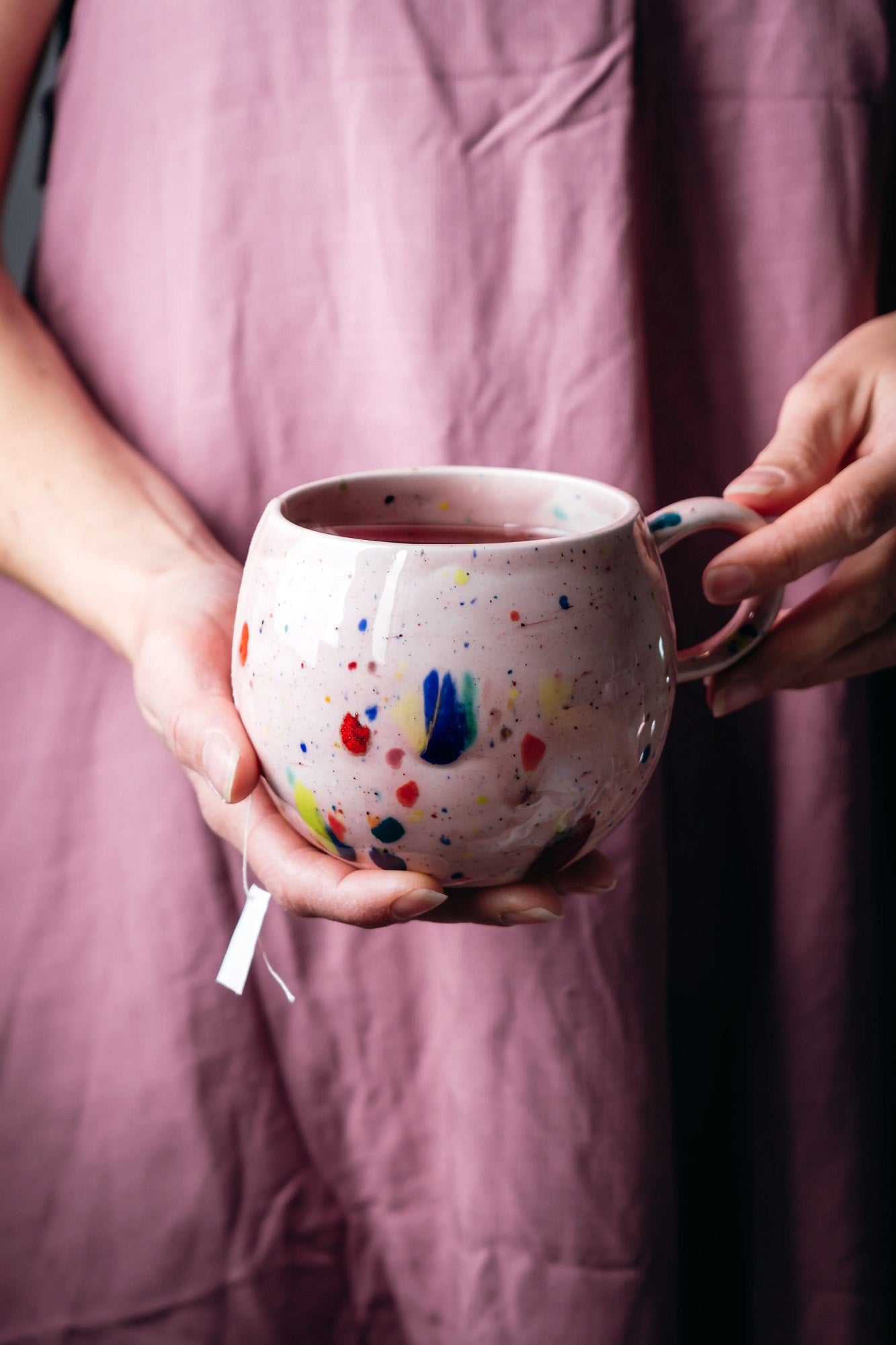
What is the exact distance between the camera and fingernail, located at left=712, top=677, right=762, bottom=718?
1.86 feet

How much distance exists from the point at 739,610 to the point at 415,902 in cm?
25

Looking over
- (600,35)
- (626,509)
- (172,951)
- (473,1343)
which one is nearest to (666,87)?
(600,35)

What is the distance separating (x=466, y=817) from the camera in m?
0.41

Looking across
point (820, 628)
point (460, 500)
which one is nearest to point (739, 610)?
point (820, 628)

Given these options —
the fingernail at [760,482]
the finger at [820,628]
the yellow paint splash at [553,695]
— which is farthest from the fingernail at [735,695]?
the yellow paint splash at [553,695]

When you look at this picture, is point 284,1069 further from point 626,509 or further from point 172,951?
point 626,509

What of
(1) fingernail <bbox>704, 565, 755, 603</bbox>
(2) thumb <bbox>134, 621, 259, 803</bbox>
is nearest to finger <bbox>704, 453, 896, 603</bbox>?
(1) fingernail <bbox>704, 565, 755, 603</bbox>

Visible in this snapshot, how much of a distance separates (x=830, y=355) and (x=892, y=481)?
103mm

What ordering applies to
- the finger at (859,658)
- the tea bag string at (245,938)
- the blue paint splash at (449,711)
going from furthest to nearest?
the finger at (859,658) → the tea bag string at (245,938) → the blue paint splash at (449,711)

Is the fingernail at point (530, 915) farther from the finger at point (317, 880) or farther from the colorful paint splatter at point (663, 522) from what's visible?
the colorful paint splatter at point (663, 522)

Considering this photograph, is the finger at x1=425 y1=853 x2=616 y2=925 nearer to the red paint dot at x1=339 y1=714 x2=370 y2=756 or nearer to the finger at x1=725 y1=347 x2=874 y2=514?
the red paint dot at x1=339 y1=714 x2=370 y2=756

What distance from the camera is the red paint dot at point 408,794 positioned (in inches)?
15.7

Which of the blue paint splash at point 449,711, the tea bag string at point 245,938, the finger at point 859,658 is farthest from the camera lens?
the finger at point 859,658

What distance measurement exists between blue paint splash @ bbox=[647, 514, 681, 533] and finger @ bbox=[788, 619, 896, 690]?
168 millimetres
